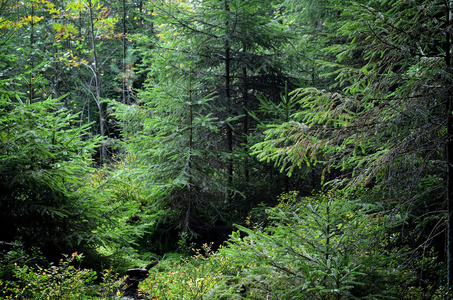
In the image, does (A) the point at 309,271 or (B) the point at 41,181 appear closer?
(A) the point at 309,271

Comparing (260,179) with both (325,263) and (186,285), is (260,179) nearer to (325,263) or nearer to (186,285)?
(186,285)

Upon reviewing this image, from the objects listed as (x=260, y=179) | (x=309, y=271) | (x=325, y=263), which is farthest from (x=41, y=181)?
(x=260, y=179)

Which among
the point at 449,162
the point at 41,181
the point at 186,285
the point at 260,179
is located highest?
the point at 449,162

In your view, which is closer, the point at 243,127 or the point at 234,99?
the point at 234,99

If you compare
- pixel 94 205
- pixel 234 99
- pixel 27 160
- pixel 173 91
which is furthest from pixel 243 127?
pixel 27 160

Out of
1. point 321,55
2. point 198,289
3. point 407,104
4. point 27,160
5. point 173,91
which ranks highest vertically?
point 321,55

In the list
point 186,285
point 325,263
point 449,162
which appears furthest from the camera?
point 186,285

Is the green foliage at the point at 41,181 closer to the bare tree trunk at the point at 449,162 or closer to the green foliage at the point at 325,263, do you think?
the green foliage at the point at 325,263

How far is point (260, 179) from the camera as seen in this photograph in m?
8.23

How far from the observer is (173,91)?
7.01 metres

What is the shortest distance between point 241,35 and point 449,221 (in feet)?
17.9

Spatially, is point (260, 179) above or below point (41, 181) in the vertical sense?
below

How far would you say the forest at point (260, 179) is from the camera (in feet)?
10.5

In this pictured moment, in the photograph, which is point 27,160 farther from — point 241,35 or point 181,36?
point 241,35
